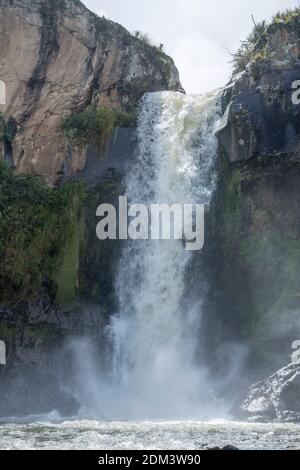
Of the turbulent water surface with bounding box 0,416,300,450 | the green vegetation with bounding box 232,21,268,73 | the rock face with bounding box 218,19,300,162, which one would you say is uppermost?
the green vegetation with bounding box 232,21,268,73

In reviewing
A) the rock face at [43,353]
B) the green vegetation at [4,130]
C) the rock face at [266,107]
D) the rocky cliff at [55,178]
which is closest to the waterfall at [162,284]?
the rocky cliff at [55,178]

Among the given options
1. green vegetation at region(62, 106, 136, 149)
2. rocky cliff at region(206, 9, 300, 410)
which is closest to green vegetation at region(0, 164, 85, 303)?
green vegetation at region(62, 106, 136, 149)

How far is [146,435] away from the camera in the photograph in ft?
48.9

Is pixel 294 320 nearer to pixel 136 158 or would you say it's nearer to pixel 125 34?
pixel 136 158

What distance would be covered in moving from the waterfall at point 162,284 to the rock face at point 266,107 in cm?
122

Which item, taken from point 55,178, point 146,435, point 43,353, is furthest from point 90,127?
point 146,435

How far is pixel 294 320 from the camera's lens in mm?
21500

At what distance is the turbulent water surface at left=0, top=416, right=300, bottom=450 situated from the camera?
44.4 ft

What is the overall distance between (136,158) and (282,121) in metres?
5.42

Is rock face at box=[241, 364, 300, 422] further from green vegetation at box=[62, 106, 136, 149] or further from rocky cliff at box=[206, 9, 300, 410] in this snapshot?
green vegetation at box=[62, 106, 136, 149]

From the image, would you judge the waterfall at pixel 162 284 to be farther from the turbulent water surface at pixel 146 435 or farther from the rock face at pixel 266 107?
the turbulent water surface at pixel 146 435

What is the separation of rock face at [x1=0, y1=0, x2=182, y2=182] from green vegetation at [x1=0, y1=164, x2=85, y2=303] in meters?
1.33

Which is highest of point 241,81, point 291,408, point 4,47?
point 4,47

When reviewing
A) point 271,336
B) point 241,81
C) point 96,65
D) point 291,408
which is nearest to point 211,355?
point 271,336
